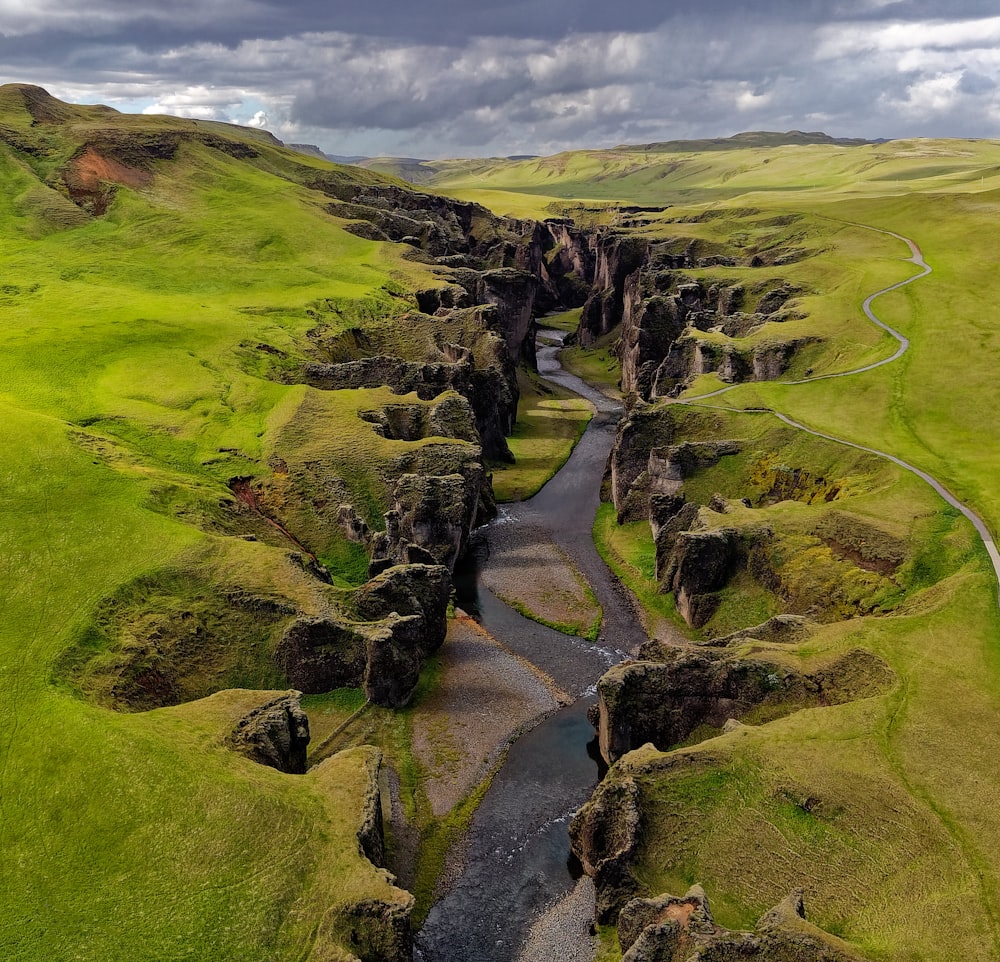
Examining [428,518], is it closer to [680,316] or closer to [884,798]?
[884,798]

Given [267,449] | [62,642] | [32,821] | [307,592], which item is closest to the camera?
[32,821]

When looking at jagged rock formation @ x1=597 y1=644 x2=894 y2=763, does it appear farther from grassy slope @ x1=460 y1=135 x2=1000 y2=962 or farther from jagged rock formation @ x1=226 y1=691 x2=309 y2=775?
jagged rock formation @ x1=226 y1=691 x2=309 y2=775

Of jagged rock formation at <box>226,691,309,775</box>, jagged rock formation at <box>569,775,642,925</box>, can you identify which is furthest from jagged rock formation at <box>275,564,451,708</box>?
jagged rock formation at <box>569,775,642,925</box>

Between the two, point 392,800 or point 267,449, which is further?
point 267,449

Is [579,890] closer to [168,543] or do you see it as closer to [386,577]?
[386,577]

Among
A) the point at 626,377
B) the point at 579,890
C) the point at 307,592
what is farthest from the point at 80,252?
the point at 579,890

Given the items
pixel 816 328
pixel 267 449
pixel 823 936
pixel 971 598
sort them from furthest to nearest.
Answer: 1. pixel 816 328
2. pixel 267 449
3. pixel 971 598
4. pixel 823 936
